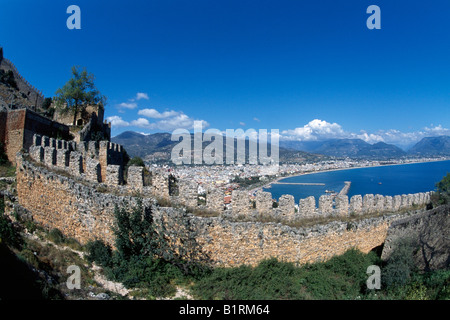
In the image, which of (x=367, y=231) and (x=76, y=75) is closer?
(x=367, y=231)

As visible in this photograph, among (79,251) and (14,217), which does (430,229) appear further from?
(14,217)

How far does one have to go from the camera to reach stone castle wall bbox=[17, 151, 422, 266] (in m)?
7.51

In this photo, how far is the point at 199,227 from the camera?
24.5 feet

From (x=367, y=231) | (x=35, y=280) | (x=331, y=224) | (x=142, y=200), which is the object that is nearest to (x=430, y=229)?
Result: (x=367, y=231)

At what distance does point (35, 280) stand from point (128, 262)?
2.46m

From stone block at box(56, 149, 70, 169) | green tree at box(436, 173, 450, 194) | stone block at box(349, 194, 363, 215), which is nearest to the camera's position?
stone block at box(56, 149, 70, 169)

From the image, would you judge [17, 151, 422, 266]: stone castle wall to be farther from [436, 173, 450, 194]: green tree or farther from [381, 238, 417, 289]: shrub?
[436, 173, 450, 194]: green tree

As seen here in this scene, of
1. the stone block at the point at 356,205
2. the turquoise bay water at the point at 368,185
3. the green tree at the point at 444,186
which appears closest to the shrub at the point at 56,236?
the stone block at the point at 356,205

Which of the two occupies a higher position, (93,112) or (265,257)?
(93,112)

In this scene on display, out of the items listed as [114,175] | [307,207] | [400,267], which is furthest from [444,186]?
[114,175]

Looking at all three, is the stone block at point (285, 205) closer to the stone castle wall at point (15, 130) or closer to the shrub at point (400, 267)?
the shrub at point (400, 267)

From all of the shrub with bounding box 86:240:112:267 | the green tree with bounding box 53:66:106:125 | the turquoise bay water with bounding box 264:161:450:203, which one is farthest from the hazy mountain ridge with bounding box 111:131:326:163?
the shrub with bounding box 86:240:112:267

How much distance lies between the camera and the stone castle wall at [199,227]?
751cm
